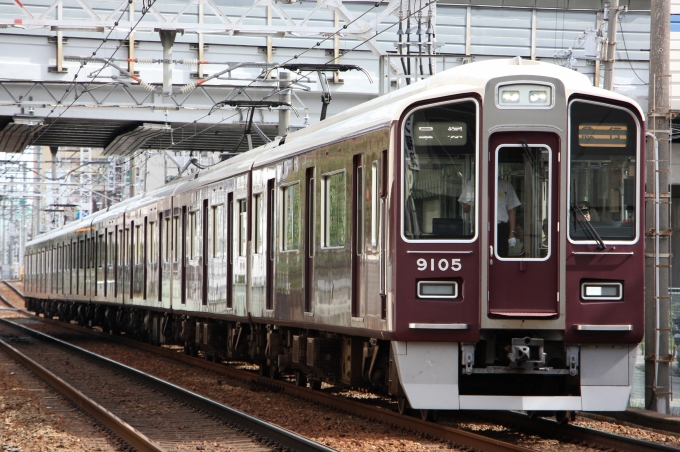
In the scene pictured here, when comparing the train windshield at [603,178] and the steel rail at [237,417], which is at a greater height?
the train windshield at [603,178]

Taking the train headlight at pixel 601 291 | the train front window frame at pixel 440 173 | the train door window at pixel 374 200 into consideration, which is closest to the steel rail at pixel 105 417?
the train door window at pixel 374 200

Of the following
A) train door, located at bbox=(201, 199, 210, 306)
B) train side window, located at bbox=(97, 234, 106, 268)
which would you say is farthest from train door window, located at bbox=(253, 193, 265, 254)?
train side window, located at bbox=(97, 234, 106, 268)

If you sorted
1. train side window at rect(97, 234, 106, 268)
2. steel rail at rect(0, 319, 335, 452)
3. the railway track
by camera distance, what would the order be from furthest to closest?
train side window at rect(97, 234, 106, 268) < steel rail at rect(0, 319, 335, 452) < the railway track

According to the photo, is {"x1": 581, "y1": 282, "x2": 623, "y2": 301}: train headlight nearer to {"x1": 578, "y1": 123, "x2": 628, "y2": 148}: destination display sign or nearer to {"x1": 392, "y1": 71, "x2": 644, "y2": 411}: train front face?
{"x1": 392, "y1": 71, "x2": 644, "y2": 411}: train front face

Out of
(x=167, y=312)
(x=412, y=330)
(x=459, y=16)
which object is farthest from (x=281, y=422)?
(x=459, y=16)

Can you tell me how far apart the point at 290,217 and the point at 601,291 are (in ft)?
14.2

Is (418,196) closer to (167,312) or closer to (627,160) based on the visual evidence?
(627,160)

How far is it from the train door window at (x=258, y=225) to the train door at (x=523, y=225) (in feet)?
16.6

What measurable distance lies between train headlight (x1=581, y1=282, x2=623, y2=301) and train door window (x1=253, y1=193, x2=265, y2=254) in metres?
5.41

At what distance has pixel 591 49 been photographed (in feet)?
73.8

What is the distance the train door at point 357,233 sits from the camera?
9.90 m

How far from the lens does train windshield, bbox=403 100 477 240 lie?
8945 mm

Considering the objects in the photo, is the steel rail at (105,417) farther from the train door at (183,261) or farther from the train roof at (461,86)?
the train roof at (461,86)

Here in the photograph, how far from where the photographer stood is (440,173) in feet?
29.5
